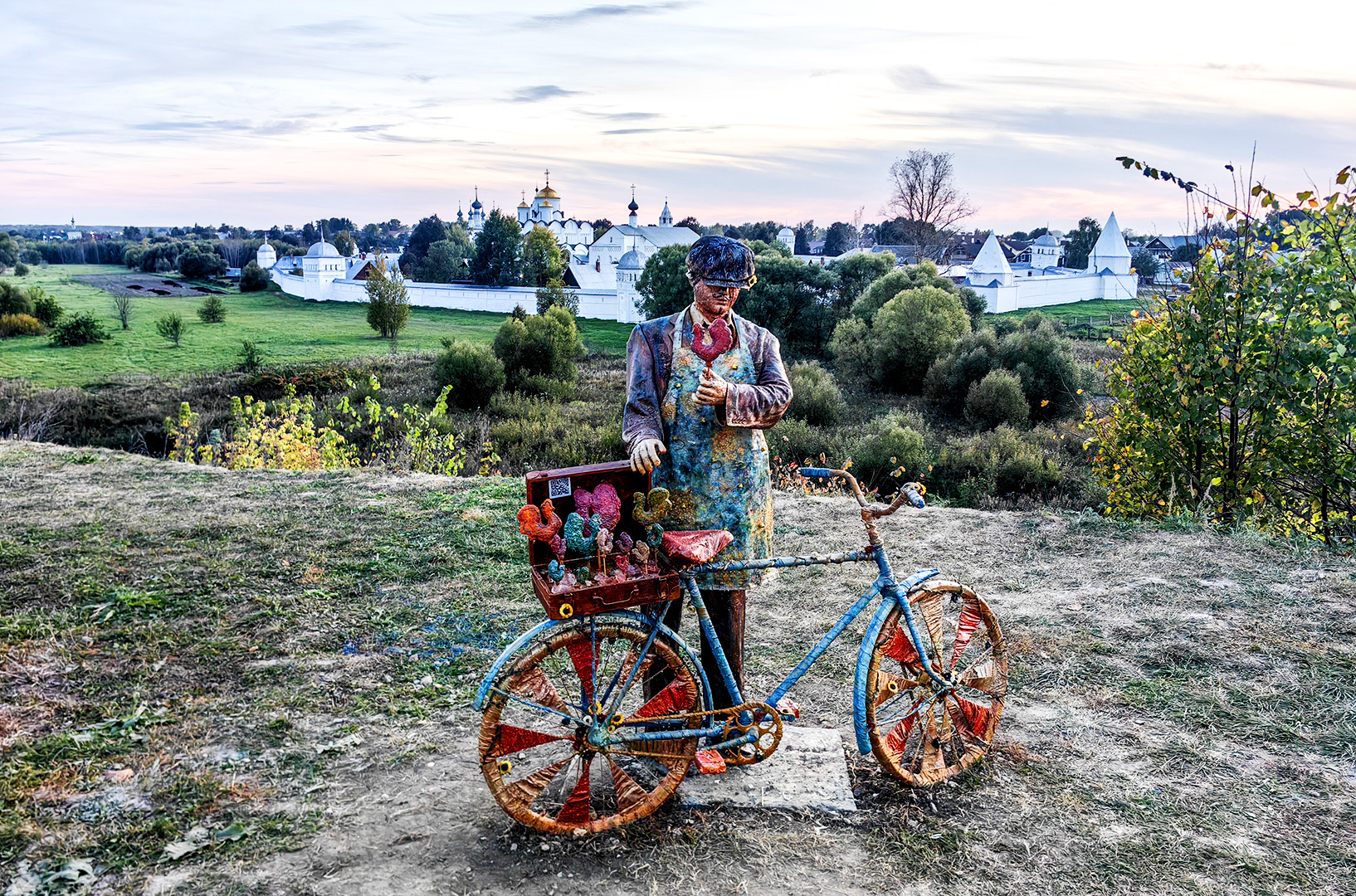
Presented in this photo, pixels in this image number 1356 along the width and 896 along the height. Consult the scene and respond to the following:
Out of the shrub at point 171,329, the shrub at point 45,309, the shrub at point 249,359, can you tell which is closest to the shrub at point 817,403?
the shrub at point 249,359

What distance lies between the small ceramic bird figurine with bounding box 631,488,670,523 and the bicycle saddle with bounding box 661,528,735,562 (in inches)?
3.4

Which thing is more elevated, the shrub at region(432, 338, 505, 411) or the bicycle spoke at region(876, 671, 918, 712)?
the bicycle spoke at region(876, 671, 918, 712)

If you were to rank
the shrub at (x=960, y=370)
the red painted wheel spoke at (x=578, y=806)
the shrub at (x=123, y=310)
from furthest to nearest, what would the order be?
the shrub at (x=123, y=310) < the shrub at (x=960, y=370) < the red painted wheel spoke at (x=578, y=806)

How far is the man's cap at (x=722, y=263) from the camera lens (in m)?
3.50

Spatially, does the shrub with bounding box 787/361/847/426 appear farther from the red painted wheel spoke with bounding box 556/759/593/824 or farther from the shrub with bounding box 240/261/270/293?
the shrub with bounding box 240/261/270/293

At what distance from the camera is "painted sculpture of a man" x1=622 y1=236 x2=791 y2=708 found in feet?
11.5

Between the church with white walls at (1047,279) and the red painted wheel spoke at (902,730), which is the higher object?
the church with white walls at (1047,279)

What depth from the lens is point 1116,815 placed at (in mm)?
3699

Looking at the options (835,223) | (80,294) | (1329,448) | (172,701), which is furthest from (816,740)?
(835,223)

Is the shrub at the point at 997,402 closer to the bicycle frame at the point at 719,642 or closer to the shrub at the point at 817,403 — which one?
the shrub at the point at 817,403

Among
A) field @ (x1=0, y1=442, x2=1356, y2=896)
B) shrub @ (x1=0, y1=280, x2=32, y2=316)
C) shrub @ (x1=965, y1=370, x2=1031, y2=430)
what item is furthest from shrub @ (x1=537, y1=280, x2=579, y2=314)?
field @ (x1=0, y1=442, x2=1356, y2=896)

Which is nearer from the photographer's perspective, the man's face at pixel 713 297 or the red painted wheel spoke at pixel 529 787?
the red painted wheel spoke at pixel 529 787

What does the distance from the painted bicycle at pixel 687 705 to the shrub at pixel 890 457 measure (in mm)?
14451

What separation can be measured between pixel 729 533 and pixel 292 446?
33.1ft
